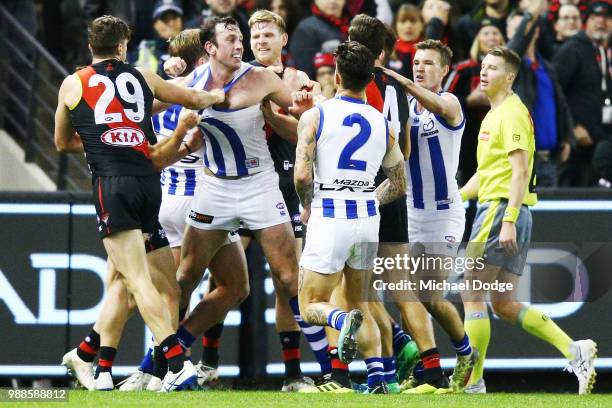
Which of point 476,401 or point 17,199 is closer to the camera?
point 476,401

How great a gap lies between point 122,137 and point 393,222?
213cm

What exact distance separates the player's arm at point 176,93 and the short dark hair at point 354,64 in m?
1.06

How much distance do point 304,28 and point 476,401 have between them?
5642 millimetres

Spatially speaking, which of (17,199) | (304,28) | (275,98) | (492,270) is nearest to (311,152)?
(275,98)

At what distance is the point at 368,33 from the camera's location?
34.7ft

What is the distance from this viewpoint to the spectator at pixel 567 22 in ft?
50.5

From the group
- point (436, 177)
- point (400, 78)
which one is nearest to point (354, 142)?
point (400, 78)

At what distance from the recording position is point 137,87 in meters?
10.1

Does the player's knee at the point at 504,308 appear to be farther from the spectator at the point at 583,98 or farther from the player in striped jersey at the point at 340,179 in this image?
the spectator at the point at 583,98

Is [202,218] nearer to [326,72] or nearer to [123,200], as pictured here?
[123,200]

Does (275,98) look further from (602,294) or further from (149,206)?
(602,294)

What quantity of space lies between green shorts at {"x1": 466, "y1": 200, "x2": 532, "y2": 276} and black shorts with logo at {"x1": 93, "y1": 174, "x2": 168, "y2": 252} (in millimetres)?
2476

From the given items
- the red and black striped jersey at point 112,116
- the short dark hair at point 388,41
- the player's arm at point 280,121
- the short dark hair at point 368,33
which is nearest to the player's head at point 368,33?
the short dark hair at point 368,33

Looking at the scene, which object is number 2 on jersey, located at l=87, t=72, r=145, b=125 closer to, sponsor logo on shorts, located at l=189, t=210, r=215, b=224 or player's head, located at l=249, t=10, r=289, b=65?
sponsor logo on shorts, located at l=189, t=210, r=215, b=224
